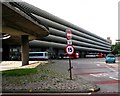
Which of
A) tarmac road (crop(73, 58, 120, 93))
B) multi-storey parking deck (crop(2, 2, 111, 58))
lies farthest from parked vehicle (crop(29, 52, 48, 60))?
tarmac road (crop(73, 58, 120, 93))

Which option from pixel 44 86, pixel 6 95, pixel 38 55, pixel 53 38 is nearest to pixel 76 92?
pixel 44 86

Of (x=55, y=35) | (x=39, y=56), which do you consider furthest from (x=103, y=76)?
(x=55, y=35)

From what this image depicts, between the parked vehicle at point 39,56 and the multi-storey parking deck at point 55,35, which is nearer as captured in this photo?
the parked vehicle at point 39,56

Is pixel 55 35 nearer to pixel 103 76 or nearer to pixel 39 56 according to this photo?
pixel 39 56

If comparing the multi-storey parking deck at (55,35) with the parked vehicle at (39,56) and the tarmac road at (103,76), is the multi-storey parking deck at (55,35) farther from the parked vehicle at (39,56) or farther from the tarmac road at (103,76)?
the tarmac road at (103,76)

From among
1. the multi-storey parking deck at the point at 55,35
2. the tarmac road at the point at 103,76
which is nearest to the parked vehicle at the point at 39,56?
the multi-storey parking deck at the point at 55,35

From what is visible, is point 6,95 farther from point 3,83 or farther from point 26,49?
point 26,49

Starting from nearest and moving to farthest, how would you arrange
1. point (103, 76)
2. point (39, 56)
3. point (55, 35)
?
point (103, 76)
point (39, 56)
point (55, 35)

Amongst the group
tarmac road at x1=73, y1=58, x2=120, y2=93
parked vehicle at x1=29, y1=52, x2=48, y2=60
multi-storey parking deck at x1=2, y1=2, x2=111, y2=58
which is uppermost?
multi-storey parking deck at x1=2, y1=2, x2=111, y2=58

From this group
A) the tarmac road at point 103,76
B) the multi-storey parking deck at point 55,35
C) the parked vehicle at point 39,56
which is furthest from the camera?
the multi-storey parking deck at point 55,35

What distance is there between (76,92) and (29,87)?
103 inches

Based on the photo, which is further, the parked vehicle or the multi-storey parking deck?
the multi-storey parking deck

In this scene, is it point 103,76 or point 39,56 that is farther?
point 39,56

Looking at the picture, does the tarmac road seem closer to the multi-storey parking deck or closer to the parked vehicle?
the parked vehicle
